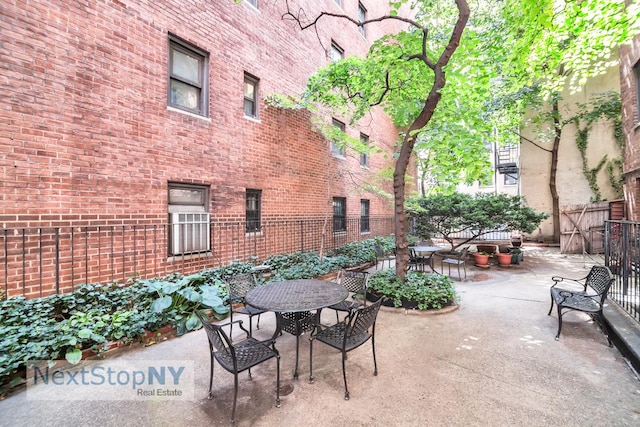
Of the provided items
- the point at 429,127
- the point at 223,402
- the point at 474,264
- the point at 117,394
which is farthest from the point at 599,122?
the point at 117,394

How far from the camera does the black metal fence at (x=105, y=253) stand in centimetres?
379

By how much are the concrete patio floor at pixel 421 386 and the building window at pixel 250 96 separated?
5.85 m

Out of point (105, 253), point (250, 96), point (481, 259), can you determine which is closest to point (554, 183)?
point (481, 259)

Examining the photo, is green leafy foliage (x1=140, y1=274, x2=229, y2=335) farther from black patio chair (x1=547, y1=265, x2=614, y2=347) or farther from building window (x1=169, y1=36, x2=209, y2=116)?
black patio chair (x1=547, y1=265, x2=614, y2=347)

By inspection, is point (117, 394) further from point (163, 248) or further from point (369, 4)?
point (369, 4)

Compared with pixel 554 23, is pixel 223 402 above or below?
below

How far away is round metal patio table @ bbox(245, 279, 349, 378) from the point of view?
3.15 metres

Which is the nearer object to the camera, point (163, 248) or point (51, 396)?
→ point (51, 396)

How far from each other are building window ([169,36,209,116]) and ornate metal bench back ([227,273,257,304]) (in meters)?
4.08

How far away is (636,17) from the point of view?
5.25 metres

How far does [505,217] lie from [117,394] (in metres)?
12.0

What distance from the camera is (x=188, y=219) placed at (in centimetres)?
582

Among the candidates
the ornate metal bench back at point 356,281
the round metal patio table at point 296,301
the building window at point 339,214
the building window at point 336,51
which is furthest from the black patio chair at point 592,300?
the building window at point 336,51

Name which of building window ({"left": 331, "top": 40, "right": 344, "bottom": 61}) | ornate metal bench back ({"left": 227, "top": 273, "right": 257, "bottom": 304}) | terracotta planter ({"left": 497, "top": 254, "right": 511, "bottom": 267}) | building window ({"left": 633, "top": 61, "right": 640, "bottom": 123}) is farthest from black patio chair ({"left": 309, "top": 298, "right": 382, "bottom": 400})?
building window ({"left": 331, "top": 40, "right": 344, "bottom": 61})
